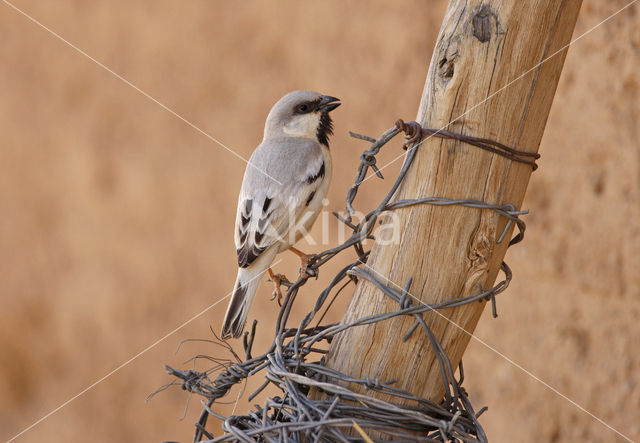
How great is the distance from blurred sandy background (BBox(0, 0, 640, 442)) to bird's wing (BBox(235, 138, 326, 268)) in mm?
1328

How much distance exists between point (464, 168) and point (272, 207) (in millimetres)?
1144

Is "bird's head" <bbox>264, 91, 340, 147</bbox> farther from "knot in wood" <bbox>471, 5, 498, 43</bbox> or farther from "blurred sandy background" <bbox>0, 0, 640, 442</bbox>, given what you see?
"knot in wood" <bbox>471, 5, 498, 43</bbox>

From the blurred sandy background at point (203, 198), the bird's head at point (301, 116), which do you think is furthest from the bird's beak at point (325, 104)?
the blurred sandy background at point (203, 198)

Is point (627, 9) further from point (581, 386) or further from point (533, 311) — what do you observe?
point (581, 386)

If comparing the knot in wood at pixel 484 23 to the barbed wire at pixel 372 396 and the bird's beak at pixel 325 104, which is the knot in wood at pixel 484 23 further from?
the bird's beak at pixel 325 104

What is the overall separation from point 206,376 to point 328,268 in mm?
2513

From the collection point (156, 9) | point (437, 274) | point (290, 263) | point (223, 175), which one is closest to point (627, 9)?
point (437, 274)

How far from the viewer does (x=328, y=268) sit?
14.3 ft

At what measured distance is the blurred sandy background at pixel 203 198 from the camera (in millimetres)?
3029

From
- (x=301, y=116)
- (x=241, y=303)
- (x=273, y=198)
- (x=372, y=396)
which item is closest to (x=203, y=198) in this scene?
(x=301, y=116)

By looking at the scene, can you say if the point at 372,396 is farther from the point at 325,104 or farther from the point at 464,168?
the point at 325,104

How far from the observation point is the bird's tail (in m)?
2.47

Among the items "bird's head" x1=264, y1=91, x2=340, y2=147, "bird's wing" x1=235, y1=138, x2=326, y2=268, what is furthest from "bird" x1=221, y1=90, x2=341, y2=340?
"bird's head" x1=264, y1=91, x2=340, y2=147

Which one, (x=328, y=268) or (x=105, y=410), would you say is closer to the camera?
(x=328, y=268)
